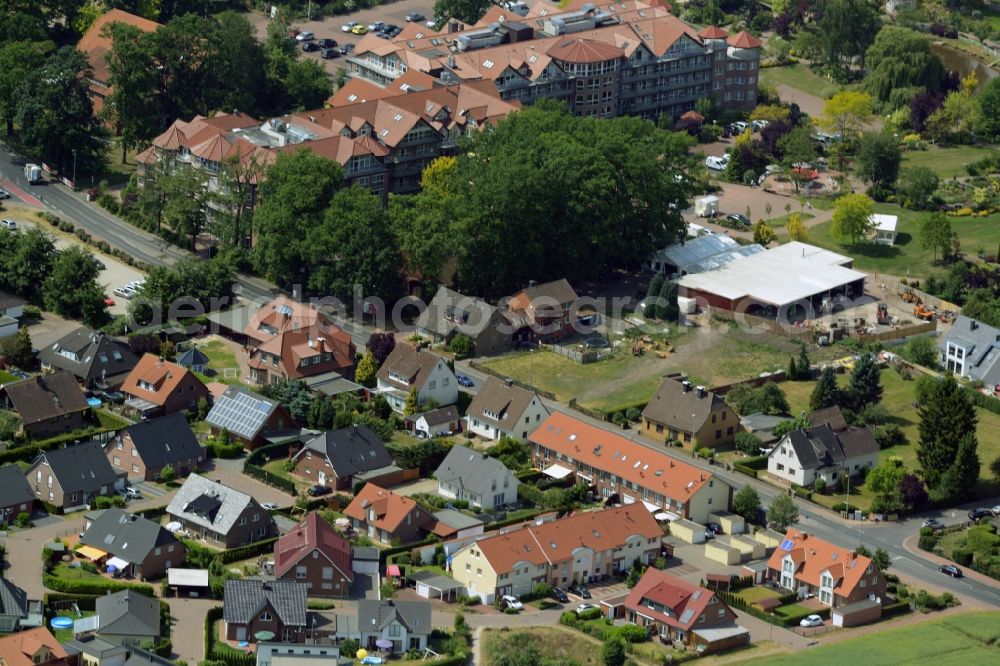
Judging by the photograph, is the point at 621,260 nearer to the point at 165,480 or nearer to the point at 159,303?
the point at 159,303

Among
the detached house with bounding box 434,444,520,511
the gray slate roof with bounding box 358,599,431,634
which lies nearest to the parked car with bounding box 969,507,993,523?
the detached house with bounding box 434,444,520,511

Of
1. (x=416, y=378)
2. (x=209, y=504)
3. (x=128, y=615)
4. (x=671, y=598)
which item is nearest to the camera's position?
(x=128, y=615)

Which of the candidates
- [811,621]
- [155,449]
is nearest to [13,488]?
[155,449]

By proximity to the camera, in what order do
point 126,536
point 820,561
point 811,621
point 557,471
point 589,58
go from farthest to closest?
1. point 589,58
2. point 557,471
3. point 820,561
4. point 126,536
5. point 811,621

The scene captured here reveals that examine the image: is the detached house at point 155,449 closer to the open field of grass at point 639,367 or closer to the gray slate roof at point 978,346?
the open field of grass at point 639,367

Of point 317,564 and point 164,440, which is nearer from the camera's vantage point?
point 317,564

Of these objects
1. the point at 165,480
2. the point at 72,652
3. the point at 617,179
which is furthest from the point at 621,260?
the point at 72,652

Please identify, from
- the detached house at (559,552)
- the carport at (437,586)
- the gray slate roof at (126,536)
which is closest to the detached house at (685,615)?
the detached house at (559,552)

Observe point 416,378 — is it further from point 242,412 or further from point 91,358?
point 91,358
